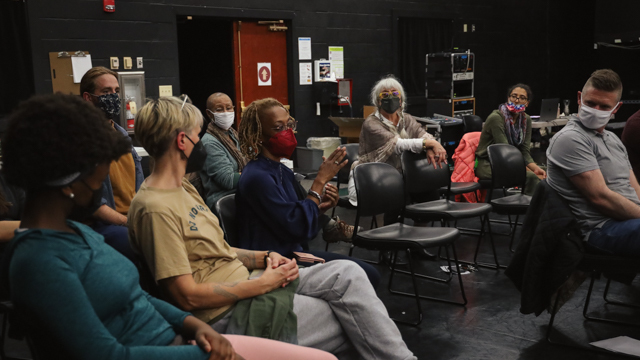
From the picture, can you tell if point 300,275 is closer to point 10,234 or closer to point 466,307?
point 10,234

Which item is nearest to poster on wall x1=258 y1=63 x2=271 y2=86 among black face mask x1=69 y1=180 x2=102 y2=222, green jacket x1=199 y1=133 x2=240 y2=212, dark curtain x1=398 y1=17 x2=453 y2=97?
dark curtain x1=398 y1=17 x2=453 y2=97

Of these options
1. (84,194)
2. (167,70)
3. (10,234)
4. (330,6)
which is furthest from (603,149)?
(330,6)

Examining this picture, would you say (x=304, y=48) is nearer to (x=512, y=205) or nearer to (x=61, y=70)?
(x=61, y=70)

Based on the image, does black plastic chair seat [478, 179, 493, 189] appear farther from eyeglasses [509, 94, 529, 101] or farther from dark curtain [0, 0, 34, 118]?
dark curtain [0, 0, 34, 118]

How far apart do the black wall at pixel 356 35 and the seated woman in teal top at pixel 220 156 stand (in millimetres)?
2738

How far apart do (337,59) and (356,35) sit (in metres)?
0.52

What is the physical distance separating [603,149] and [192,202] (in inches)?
78.1

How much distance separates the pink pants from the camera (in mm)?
1563

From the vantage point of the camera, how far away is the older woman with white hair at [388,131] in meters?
4.18

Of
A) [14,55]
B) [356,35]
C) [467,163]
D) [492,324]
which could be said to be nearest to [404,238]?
[492,324]

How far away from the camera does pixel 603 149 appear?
8.96 feet

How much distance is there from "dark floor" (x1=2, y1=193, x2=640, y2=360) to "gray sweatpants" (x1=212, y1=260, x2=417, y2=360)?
830 millimetres

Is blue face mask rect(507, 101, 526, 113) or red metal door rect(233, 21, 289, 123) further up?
red metal door rect(233, 21, 289, 123)

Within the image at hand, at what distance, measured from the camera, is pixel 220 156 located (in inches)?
142
